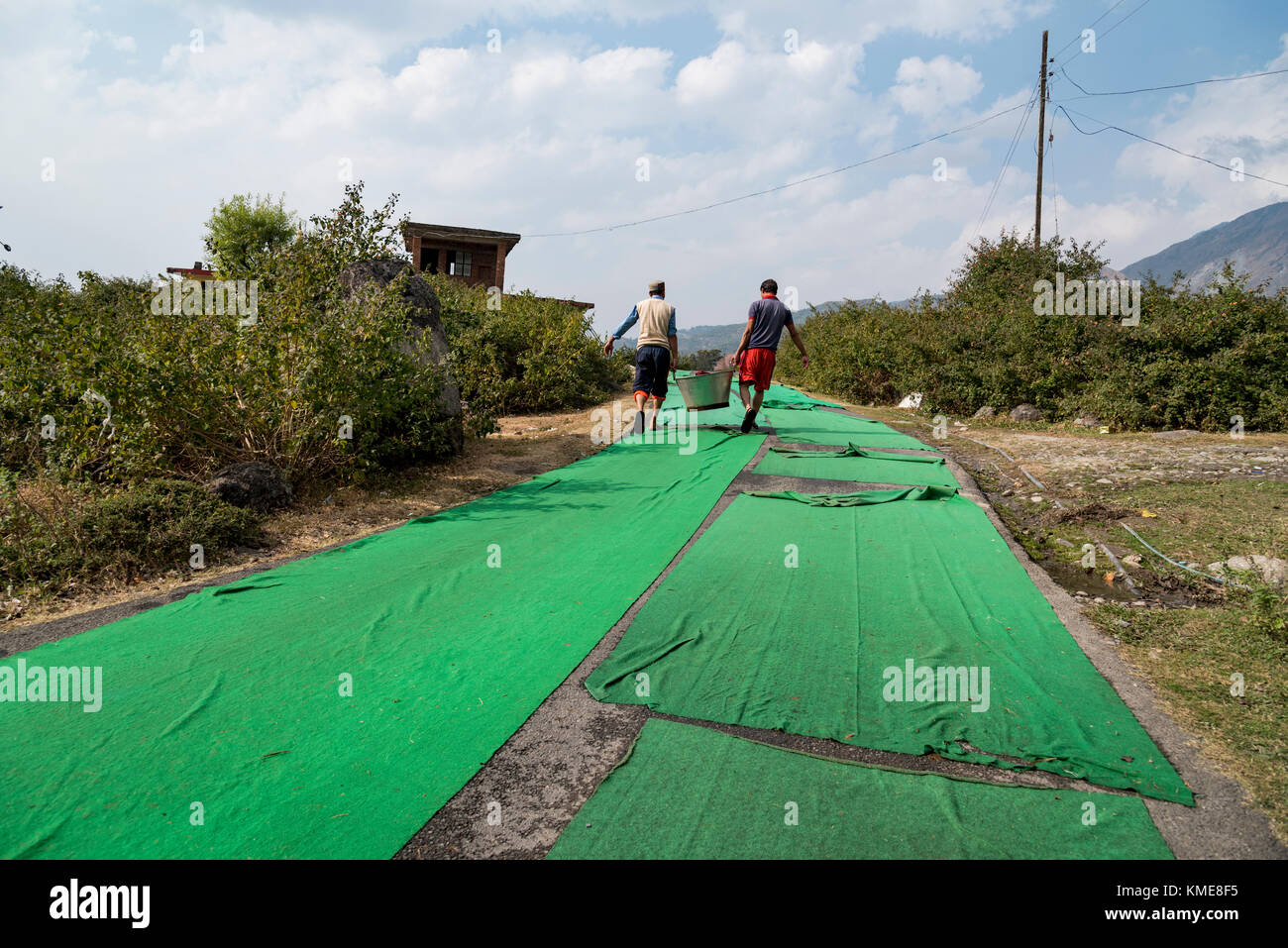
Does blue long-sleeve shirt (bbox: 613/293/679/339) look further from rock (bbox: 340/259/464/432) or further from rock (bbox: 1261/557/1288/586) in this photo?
rock (bbox: 1261/557/1288/586)

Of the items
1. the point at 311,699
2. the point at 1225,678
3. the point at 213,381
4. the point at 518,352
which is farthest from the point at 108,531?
the point at 518,352

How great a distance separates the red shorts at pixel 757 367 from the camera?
33.0 feet

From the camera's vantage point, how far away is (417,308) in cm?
787

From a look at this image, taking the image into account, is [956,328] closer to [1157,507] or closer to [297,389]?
[1157,507]

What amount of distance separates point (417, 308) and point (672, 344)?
11.0 ft

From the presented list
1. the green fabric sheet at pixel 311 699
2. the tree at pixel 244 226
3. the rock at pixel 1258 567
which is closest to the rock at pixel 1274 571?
the rock at pixel 1258 567

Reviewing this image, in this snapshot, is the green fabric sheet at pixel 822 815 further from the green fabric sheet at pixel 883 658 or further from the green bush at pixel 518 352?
the green bush at pixel 518 352

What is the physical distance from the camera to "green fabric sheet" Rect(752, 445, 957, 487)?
7637mm

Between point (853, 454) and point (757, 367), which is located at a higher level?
point (757, 367)

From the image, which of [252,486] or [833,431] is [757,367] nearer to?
[833,431]

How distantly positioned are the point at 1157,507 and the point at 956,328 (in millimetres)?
9381

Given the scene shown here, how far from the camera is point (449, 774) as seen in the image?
240 centimetres
